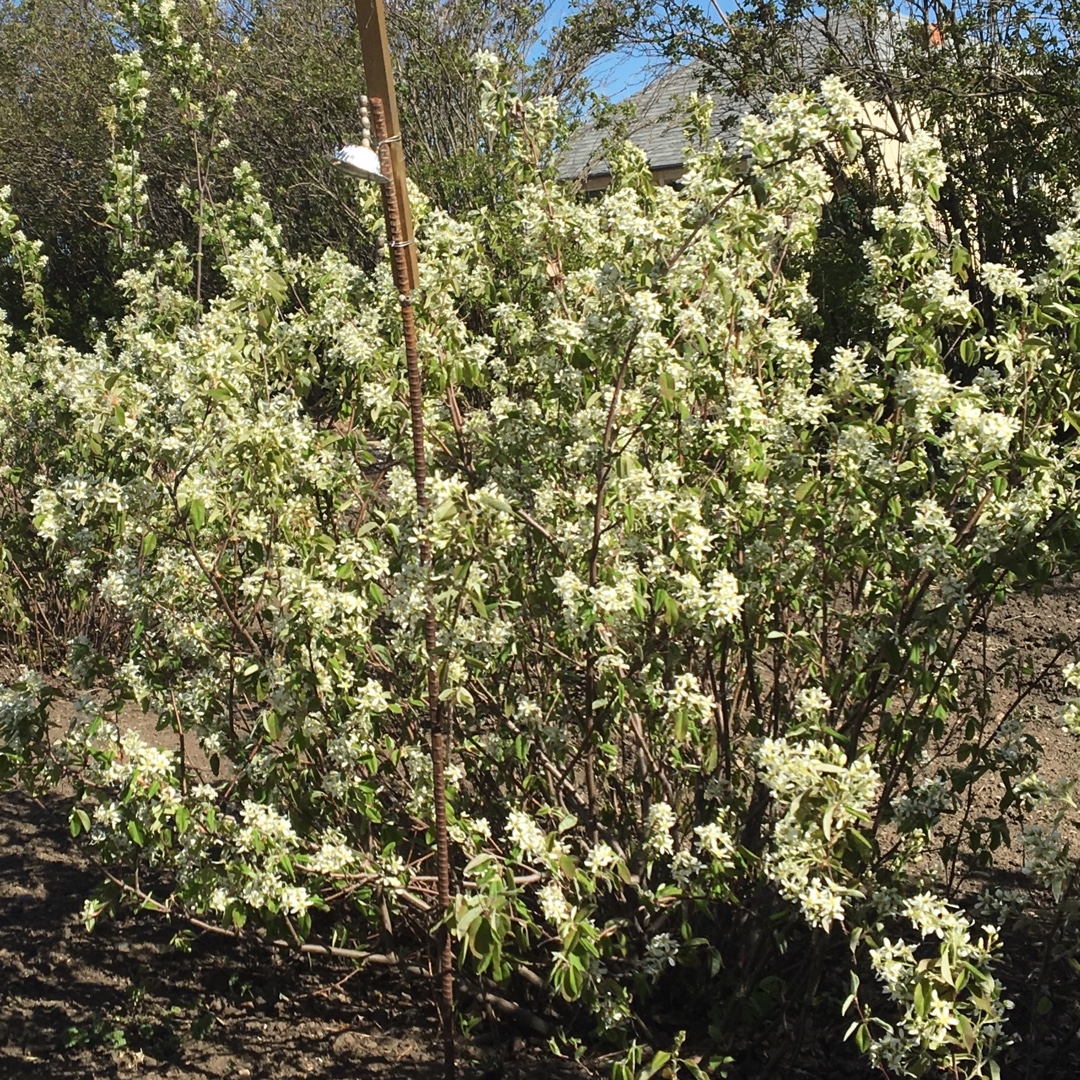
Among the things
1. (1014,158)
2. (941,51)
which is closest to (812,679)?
(1014,158)

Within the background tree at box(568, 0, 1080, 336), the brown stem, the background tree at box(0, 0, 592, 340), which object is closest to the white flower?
the brown stem

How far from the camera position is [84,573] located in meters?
2.76

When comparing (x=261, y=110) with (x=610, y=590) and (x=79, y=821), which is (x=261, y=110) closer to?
(x=79, y=821)

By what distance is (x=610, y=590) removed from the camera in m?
2.09

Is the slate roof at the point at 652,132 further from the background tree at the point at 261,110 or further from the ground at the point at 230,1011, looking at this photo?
the ground at the point at 230,1011

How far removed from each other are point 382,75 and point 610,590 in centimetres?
98

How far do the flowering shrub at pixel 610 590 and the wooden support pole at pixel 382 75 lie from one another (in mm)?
415

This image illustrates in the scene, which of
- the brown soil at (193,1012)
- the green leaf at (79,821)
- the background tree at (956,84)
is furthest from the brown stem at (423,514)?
the background tree at (956,84)

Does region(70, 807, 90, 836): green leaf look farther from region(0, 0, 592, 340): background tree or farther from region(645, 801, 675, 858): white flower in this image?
region(0, 0, 592, 340): background tree

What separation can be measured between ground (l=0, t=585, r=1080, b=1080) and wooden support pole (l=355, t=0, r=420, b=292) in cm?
159

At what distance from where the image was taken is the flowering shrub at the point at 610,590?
2133 millimetres

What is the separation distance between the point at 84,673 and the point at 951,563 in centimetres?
192

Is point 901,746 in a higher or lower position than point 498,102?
lower

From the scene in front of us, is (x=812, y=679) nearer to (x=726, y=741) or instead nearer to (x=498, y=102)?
(x=726, y=741)
